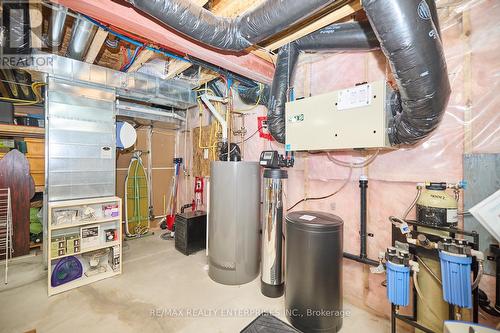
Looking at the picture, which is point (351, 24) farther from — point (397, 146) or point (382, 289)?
point (382, 289)

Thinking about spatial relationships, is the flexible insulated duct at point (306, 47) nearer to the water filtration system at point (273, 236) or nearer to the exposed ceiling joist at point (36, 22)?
the water filtration system at point (273, 236)

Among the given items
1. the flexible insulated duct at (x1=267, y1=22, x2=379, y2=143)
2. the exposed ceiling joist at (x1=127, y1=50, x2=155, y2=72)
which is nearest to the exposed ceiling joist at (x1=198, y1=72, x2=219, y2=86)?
the exposed ceiling joist at (x1=127, y1=50, x2=155, y2=72)

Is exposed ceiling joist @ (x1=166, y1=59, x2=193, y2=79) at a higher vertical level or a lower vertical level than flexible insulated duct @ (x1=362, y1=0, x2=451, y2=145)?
higher

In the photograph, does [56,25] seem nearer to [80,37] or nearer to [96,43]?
[80,37]

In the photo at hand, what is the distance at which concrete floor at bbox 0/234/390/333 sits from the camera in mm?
1873

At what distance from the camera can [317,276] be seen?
177cm

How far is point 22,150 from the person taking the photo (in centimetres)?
334

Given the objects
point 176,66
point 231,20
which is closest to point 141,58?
point 176,66

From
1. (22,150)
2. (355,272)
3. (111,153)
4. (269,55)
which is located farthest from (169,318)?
(22,150)

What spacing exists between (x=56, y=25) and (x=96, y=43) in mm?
322

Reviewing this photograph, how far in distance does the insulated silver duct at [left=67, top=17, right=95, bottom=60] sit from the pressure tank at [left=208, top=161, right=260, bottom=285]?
1755mm

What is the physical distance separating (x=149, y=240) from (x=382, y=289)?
363cm

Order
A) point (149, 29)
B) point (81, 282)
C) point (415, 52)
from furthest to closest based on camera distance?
point (81, 282) → point (149, 29) → point (415, 52)

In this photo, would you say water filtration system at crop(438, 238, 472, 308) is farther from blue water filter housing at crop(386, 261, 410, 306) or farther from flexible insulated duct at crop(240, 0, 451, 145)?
flexible insulated duct at crop(240, 0, 451, 145)
